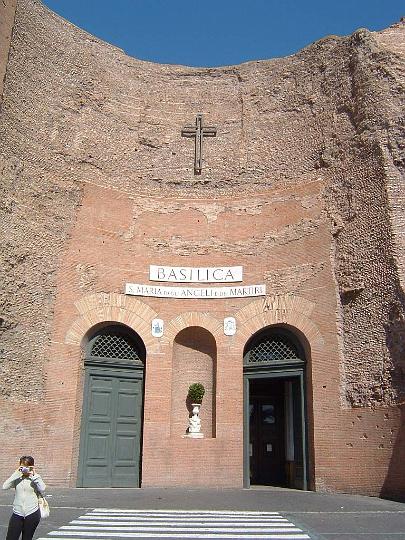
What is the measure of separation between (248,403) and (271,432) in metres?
2.82

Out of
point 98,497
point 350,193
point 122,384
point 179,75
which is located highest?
point 179,75

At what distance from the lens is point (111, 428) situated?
14570 millimetres

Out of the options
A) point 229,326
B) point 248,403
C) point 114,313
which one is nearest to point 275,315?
point 229,326

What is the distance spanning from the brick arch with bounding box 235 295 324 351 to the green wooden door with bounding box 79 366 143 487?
2.88 meters

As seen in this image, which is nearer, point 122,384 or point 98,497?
point 98,497

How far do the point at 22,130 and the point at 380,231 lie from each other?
9.23 meters

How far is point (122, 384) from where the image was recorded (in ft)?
49.2

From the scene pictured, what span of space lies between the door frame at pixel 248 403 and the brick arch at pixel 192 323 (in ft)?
4.38

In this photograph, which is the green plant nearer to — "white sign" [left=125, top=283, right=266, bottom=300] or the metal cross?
"white sign" [left=125, top=283, right=266, bottom=300]

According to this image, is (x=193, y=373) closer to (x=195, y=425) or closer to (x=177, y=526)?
(x=195, y=425)

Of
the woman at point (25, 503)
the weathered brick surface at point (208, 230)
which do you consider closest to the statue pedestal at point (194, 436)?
the weathered brick surface at point (208, 230)

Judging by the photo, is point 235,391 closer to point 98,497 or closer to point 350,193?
point 98,497

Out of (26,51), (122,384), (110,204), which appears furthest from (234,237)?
(26,51)

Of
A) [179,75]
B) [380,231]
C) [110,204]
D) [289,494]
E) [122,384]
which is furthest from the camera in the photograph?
[179,75]
